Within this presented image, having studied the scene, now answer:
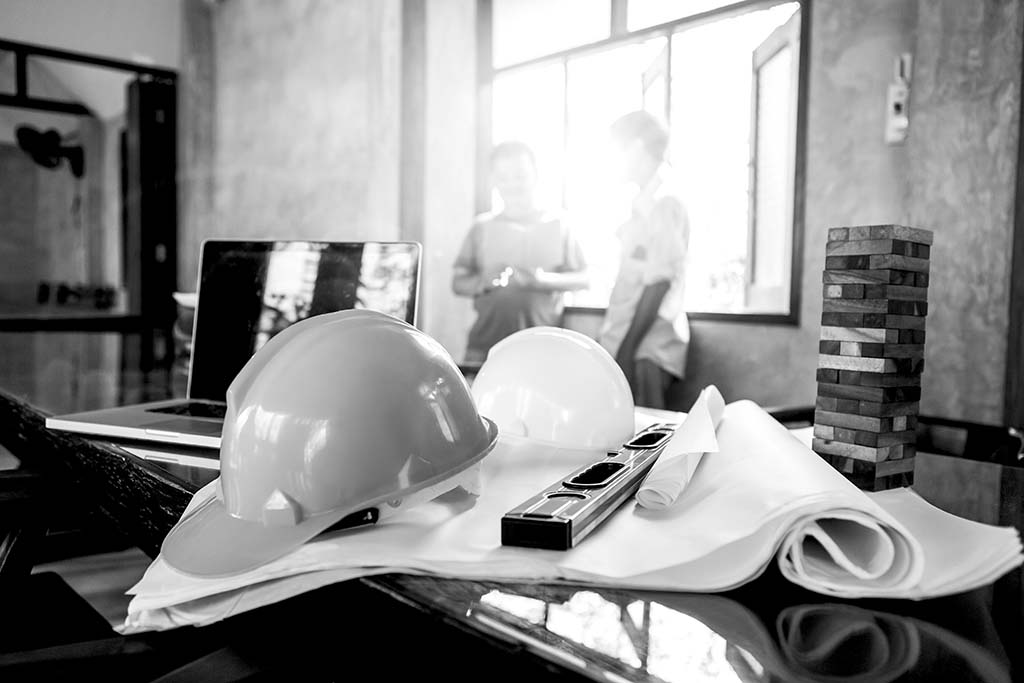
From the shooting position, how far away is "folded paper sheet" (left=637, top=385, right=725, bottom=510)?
61 centimetres

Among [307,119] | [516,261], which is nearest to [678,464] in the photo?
[516,261]

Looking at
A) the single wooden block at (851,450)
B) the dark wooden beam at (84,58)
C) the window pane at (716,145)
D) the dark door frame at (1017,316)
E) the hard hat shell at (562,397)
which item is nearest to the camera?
the single wooden block at (851,450)

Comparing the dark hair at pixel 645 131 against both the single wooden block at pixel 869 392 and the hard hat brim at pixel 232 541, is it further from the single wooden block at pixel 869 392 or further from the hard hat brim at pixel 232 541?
the hard hat brim at pixel 232 541

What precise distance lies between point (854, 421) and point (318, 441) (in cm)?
51

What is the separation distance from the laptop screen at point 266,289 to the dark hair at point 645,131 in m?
2.25

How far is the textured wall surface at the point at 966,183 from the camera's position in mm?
2316

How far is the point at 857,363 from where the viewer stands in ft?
2.42

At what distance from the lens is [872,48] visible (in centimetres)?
293

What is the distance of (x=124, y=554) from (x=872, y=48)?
3.37 metres

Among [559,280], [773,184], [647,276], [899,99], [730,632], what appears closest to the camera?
[730,632]

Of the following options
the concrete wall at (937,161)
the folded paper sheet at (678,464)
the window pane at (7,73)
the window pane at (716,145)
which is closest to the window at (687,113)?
the window pane at (716,145)

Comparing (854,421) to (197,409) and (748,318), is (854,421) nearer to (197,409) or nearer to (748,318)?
(197,409)

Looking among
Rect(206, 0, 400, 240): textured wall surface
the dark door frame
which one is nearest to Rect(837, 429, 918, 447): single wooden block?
the dark door frame

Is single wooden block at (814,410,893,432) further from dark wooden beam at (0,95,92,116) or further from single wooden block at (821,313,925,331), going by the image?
dark wooden beam at (0,95,92,116)
